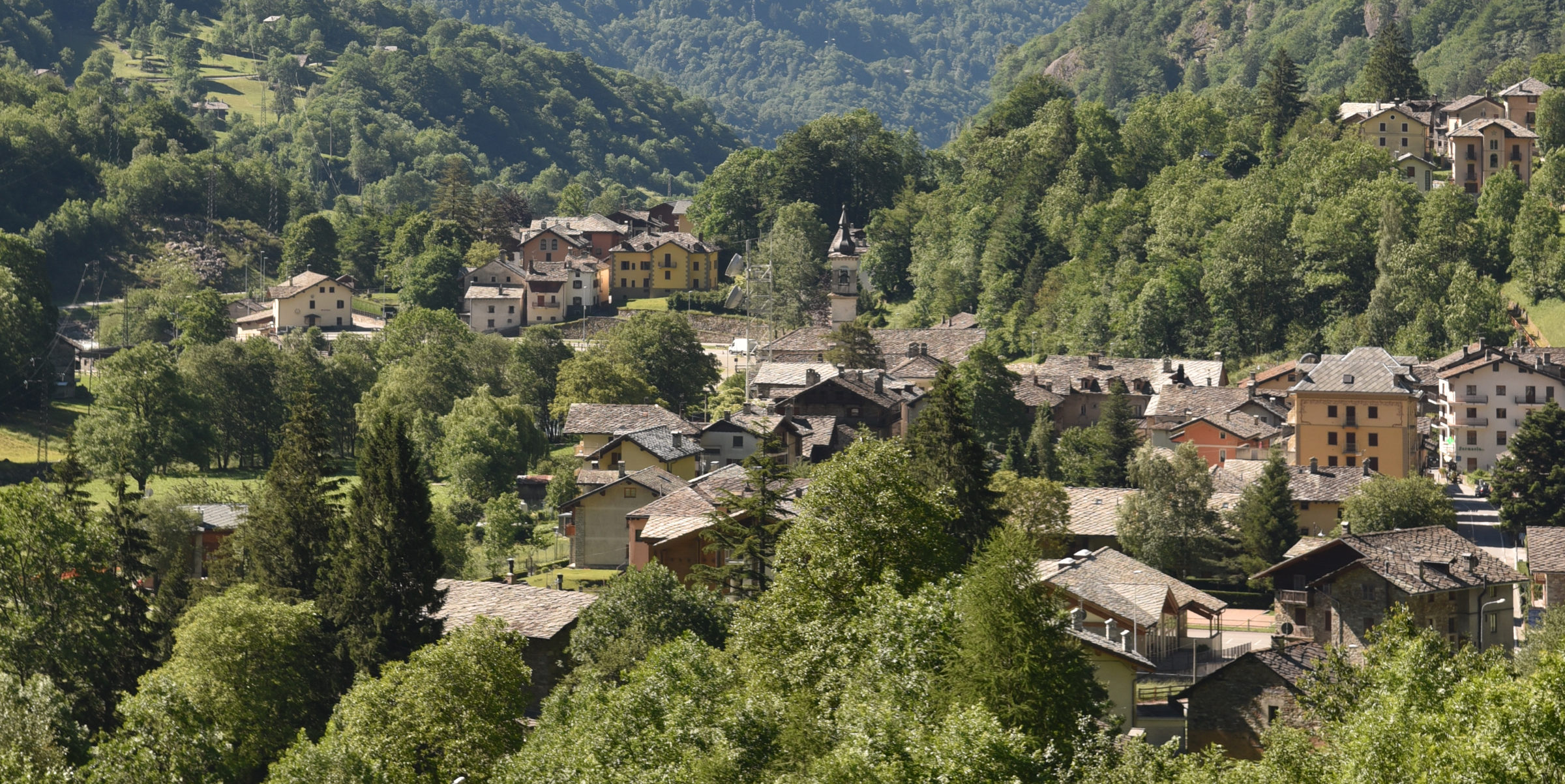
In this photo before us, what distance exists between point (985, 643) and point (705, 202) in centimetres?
11120

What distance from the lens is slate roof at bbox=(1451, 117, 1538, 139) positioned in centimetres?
11244

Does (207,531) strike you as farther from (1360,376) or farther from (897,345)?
(897,345)

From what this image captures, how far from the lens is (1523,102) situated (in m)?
120

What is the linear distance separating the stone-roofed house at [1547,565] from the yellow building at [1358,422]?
18058 millimetres

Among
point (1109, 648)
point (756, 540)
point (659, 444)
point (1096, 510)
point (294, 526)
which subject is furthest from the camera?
point (659, 444)

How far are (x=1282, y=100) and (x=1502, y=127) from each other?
15408 millimetres

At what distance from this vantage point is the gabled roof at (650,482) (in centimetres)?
6781

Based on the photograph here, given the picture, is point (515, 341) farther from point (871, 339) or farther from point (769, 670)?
point (769, 670)

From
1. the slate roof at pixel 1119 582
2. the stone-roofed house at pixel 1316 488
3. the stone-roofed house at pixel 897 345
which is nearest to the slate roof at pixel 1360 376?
the stone-roofed house at pixel 1316 488

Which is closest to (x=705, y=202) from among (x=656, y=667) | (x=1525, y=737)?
(x=656, y=667)

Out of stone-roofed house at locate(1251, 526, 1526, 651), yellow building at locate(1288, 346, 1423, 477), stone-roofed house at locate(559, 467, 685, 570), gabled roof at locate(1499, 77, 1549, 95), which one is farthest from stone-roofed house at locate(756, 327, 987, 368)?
stone-roofed house at locate(1251, 526, 1526, 651)

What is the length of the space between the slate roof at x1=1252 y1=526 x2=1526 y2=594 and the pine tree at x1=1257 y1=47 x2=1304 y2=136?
70091 mm

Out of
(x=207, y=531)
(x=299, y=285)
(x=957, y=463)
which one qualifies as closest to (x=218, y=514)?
(x=207, y=531)

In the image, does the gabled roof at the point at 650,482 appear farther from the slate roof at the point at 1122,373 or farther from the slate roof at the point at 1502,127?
the slate roof at the point at 1502,127
